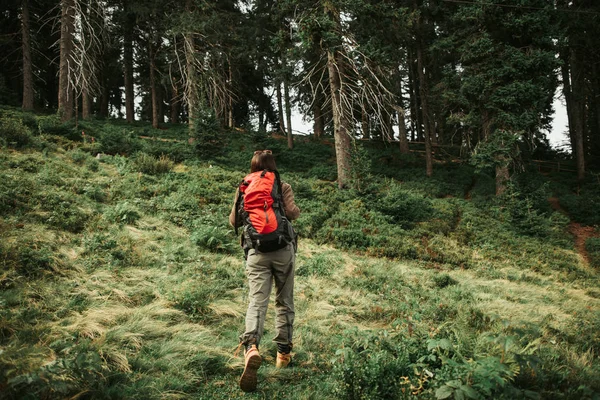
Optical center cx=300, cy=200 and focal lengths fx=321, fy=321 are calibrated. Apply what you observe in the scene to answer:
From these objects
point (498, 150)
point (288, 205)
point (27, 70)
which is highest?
point (27, 70)

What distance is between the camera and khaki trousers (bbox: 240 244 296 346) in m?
3.45

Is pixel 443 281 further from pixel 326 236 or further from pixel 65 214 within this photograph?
pixel 65 214

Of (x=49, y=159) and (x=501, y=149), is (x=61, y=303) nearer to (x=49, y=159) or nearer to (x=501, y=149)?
(x=49, y=159)

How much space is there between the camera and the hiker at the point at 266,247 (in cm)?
344

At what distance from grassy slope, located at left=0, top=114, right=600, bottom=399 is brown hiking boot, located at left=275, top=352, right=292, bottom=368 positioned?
0.10m

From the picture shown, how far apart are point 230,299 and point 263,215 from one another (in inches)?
93.9

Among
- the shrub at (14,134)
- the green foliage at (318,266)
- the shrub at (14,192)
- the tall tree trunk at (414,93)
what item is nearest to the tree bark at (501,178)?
the green foliage at (318,266)

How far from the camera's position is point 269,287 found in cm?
361

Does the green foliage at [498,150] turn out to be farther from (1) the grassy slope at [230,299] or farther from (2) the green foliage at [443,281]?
(2) the green foliage at [443,281]

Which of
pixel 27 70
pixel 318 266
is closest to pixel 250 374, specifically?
pixel 318 266

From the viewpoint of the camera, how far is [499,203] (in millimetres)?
13828

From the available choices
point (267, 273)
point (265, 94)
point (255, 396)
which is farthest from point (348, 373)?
point (265, 94)

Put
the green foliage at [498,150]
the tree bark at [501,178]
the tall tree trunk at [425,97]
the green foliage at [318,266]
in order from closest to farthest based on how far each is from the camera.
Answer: the green foliage at [318,266] < the green foliage at [498,150] < the tree bark at [501,178] < the tall tree trunk at [425,97]

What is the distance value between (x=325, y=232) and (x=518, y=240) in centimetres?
707
